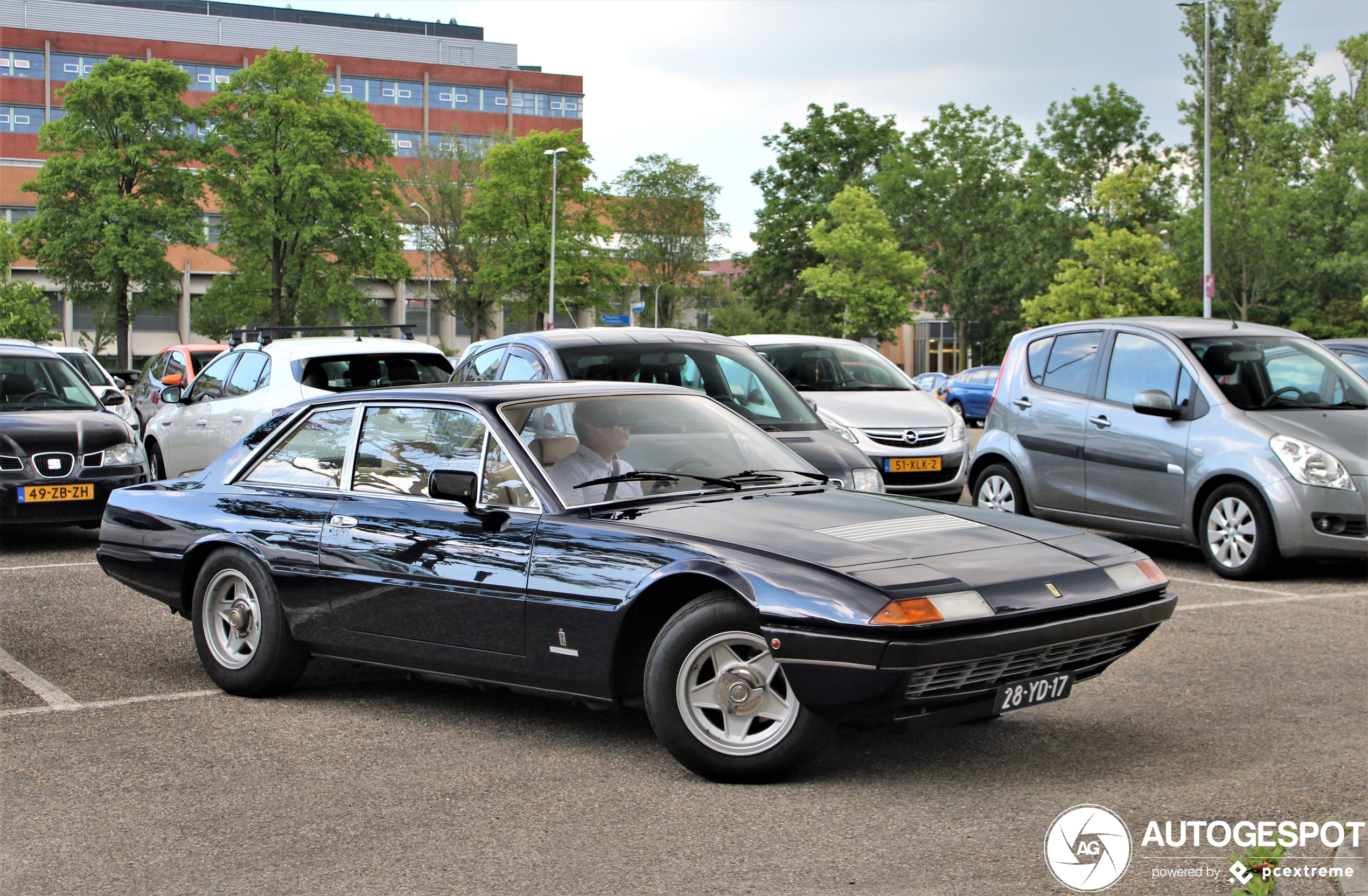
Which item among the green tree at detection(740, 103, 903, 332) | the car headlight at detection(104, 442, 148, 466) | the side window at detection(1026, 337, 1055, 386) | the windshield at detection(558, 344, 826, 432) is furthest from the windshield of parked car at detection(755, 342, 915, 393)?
the green tree at detection(740, 103, 903, 332)

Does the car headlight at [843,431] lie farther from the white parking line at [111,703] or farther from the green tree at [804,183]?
the green tree at [804,183]

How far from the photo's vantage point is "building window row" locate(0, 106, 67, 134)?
258ft

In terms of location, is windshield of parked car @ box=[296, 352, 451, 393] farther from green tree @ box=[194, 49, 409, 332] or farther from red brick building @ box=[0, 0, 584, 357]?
red brick building @ box=[0, 0, 584, 357]

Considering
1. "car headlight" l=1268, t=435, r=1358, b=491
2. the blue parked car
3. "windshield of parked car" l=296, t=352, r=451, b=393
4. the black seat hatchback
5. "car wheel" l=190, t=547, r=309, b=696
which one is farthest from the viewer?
the blue parked car

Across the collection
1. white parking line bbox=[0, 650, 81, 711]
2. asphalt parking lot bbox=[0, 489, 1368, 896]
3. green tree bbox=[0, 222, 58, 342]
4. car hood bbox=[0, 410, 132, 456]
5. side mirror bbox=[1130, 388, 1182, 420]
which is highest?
green tree bbox=[0, 222, 58, 342]

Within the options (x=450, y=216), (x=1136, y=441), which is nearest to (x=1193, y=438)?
(x=1136, y=441)

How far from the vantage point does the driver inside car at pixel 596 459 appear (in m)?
5.20

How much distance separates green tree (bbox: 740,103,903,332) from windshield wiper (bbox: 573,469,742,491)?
6525cm

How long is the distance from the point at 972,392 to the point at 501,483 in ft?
93.7

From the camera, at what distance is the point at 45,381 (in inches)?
474

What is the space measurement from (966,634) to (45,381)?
1012cm

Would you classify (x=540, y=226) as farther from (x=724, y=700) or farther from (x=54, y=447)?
(x=724, y=700)

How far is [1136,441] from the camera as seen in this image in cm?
1015

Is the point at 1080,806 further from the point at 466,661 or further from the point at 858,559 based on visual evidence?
the point at 466,661
